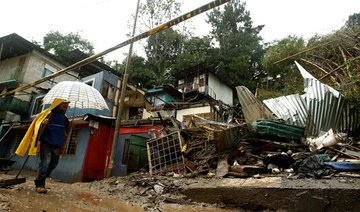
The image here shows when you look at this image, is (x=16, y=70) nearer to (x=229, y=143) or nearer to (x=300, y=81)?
(x=229, y=143)

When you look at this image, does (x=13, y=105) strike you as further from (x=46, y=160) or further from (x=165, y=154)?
(x=46, y=160)

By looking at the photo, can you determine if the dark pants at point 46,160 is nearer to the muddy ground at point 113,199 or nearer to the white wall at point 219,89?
the muddy ground at point 113,199

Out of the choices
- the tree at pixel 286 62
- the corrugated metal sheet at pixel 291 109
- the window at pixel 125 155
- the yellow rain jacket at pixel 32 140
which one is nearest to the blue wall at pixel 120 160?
the window at pixel 125 155

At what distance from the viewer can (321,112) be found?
17.0 ft

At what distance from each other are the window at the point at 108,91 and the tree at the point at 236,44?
1357 centimetres

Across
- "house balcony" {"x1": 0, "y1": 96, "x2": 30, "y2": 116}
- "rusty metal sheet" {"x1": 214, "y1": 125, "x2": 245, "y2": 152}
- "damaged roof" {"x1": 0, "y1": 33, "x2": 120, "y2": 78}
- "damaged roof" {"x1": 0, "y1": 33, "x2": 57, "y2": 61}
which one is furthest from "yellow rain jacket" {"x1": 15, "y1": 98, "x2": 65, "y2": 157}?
"damaged roof" {"x1": 0, "y1": 33, "x2": 57, "y2": 61}

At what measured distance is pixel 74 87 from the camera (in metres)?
4.90

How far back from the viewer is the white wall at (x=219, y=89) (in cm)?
2177

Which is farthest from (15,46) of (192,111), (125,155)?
(192,111)

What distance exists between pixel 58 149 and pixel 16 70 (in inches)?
682

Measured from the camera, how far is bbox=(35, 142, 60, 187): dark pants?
3.39m

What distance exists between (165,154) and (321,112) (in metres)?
4.78

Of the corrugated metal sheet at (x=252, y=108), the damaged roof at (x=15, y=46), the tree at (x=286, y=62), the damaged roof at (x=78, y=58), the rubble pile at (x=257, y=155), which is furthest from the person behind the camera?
the damaged roof at (x=78, y=58)

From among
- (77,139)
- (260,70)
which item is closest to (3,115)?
(77,139)
